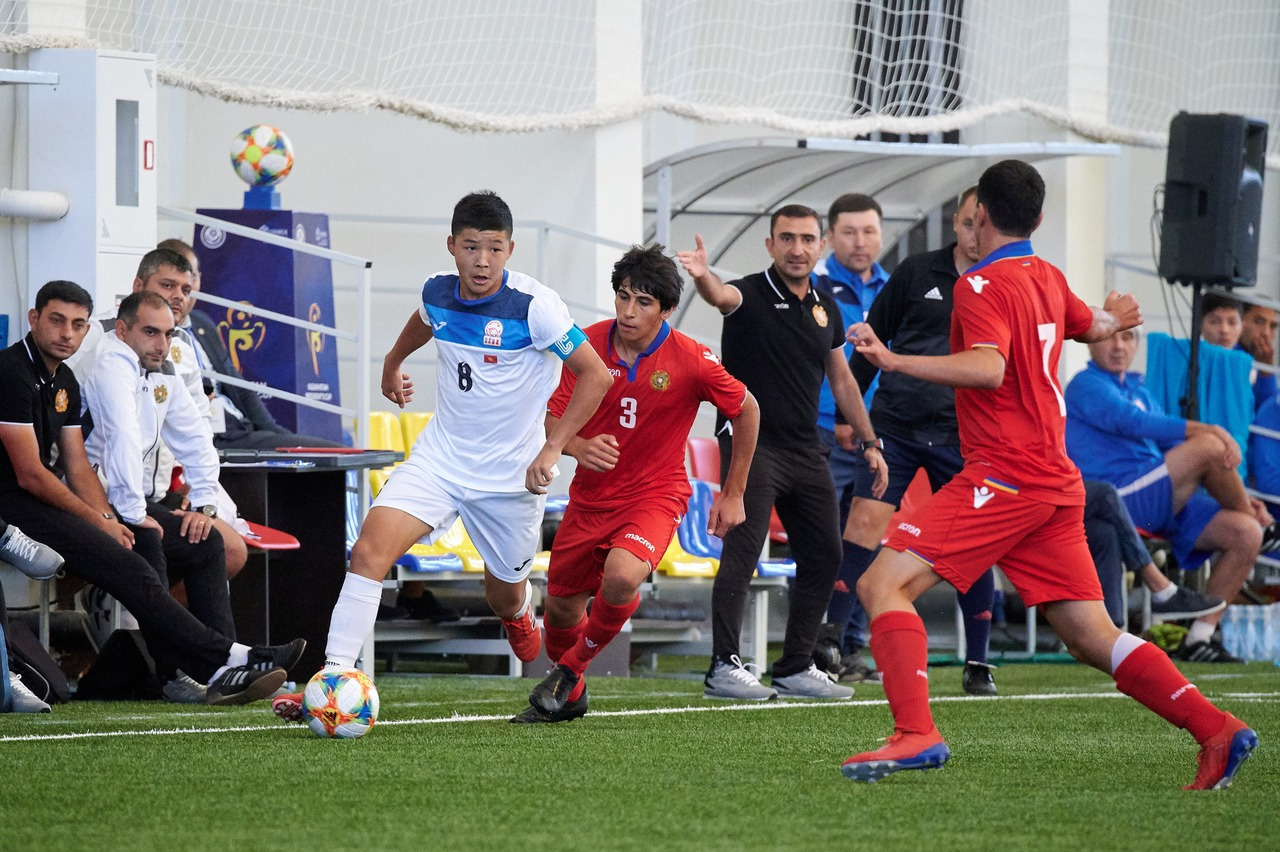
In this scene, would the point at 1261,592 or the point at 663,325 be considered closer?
the point at 663,325

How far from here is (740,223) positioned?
47.6 feet

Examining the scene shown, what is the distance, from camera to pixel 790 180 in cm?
1427

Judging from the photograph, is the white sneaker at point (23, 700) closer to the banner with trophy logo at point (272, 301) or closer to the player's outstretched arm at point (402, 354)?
the player's outstretched arm at point (402, 354)

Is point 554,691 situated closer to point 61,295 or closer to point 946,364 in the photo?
point 946,364

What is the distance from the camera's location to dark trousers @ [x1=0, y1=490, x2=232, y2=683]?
25.0ft

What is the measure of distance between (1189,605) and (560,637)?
5668 millimetres

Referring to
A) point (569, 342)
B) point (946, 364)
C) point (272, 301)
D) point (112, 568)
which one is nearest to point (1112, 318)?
point (946, 364)

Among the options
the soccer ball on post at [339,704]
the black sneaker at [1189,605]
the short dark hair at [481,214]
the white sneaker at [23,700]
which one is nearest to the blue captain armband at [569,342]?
the short dark hair at [481,214]

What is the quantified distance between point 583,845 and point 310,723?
89.7 inches

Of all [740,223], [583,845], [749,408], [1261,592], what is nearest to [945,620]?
[1261,592]

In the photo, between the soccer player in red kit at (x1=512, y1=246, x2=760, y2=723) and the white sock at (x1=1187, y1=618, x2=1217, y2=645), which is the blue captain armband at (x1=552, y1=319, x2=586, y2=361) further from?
the white sock at (x1=1187, y1=618, x2=1217, y2=645)

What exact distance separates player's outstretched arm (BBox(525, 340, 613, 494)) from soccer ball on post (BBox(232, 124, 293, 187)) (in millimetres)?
5086

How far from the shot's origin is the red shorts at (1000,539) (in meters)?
5.43

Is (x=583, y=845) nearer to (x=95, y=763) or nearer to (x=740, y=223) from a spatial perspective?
(x=95, y=763)
